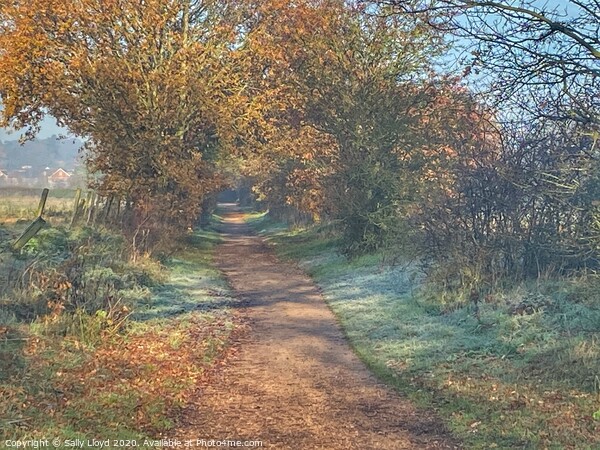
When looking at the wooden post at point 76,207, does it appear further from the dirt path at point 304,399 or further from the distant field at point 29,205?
the dirt path at point 304,399

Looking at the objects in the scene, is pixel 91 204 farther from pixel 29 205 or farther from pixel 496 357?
pixel 496 357

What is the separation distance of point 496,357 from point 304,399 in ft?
9.91

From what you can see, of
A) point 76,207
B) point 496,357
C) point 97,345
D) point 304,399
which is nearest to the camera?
point 304,399

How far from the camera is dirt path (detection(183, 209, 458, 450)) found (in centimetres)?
596

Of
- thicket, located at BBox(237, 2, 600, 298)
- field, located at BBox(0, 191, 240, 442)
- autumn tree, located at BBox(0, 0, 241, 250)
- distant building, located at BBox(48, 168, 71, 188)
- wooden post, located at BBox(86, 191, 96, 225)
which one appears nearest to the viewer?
field, located at BBox(0, 191, 240, 442)

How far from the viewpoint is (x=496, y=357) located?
A: 838 cm

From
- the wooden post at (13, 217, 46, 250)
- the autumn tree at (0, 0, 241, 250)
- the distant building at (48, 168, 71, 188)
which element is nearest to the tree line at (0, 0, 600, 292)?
the autumn tree at (0, 0, 241, 250)

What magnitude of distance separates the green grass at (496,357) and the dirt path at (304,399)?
0.35 m

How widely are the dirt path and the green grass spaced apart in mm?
349

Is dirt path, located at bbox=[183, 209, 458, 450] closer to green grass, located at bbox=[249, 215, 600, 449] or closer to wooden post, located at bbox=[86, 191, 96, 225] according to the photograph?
green grass, located at bbox=[249, 215, 600, 449]

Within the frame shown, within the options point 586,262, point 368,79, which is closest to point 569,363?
point 586,262

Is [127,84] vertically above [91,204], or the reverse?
[127,84]

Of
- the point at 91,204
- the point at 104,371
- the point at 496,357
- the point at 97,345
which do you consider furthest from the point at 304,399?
the point at 91,204

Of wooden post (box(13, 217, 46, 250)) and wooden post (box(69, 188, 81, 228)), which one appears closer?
wooden post (box(13, 217, 46, 250))
